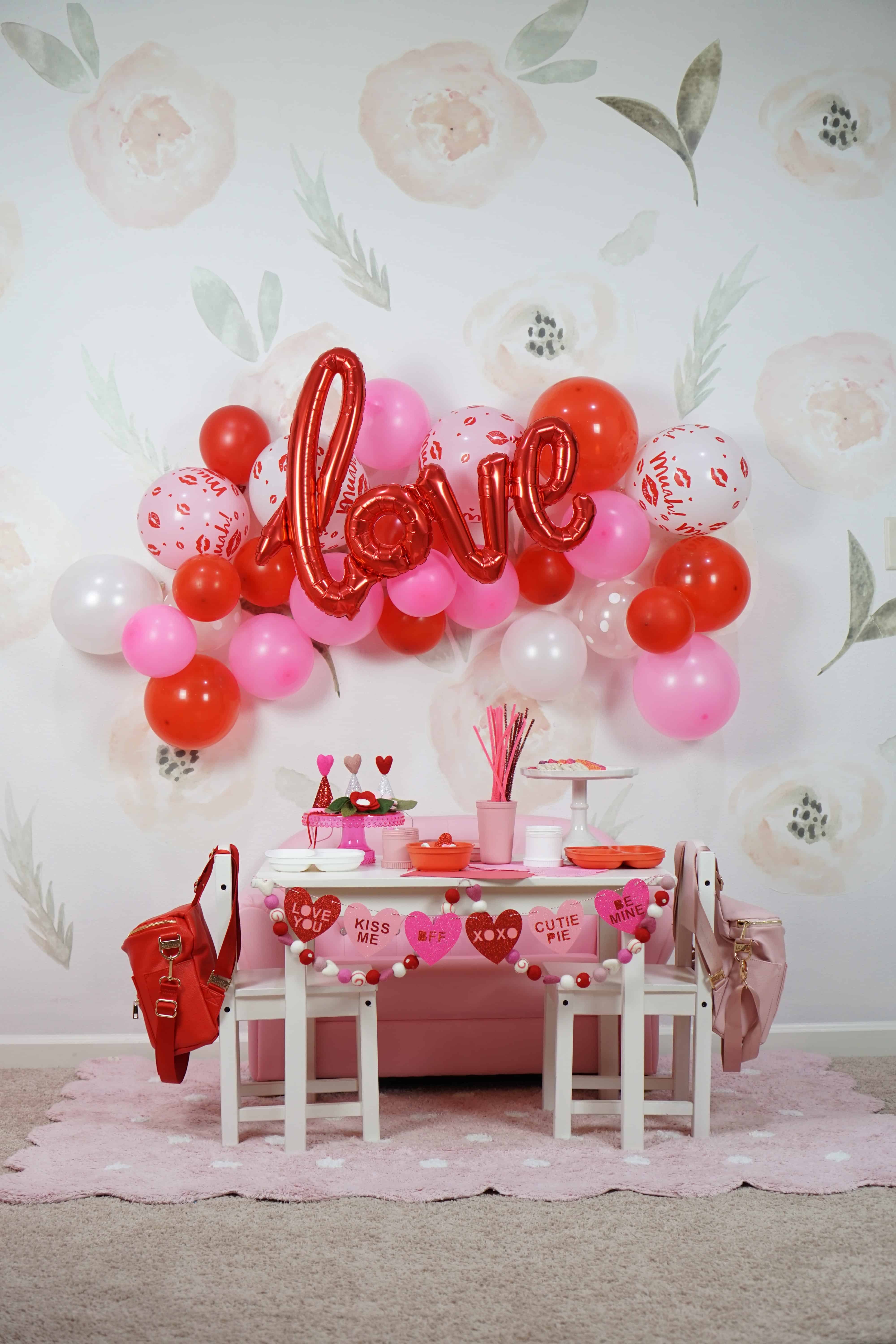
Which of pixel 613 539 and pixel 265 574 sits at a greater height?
pixel 613 539

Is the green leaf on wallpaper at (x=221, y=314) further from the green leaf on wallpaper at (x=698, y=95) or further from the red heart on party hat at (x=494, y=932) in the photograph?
the red heart on party hat at (x=494, y=932)

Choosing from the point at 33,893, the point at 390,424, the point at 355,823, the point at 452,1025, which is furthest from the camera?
the point at 33,893

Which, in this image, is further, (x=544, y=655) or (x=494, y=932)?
(x=544, y=655)

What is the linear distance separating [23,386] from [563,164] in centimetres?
178

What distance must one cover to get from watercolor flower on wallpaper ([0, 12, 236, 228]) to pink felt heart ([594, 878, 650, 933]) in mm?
2442

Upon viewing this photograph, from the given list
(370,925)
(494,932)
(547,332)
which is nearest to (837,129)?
(547,332)

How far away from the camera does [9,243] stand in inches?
137

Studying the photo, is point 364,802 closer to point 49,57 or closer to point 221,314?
point 221,314

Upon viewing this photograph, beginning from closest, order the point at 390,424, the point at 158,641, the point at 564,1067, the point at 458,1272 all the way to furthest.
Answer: the point at 458,1272, the point at 564,1067, the point at 158,641, the point at 390,424

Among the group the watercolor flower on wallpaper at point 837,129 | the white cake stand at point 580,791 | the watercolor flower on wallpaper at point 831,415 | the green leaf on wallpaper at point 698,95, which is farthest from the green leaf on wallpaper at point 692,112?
the white cake stand at point 580,791

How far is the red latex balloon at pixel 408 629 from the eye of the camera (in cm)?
331

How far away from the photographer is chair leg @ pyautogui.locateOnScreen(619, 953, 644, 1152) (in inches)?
94.3

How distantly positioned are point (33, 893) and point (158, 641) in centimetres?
Answer: 93

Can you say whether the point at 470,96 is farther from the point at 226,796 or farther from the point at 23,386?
the point at 226,796
